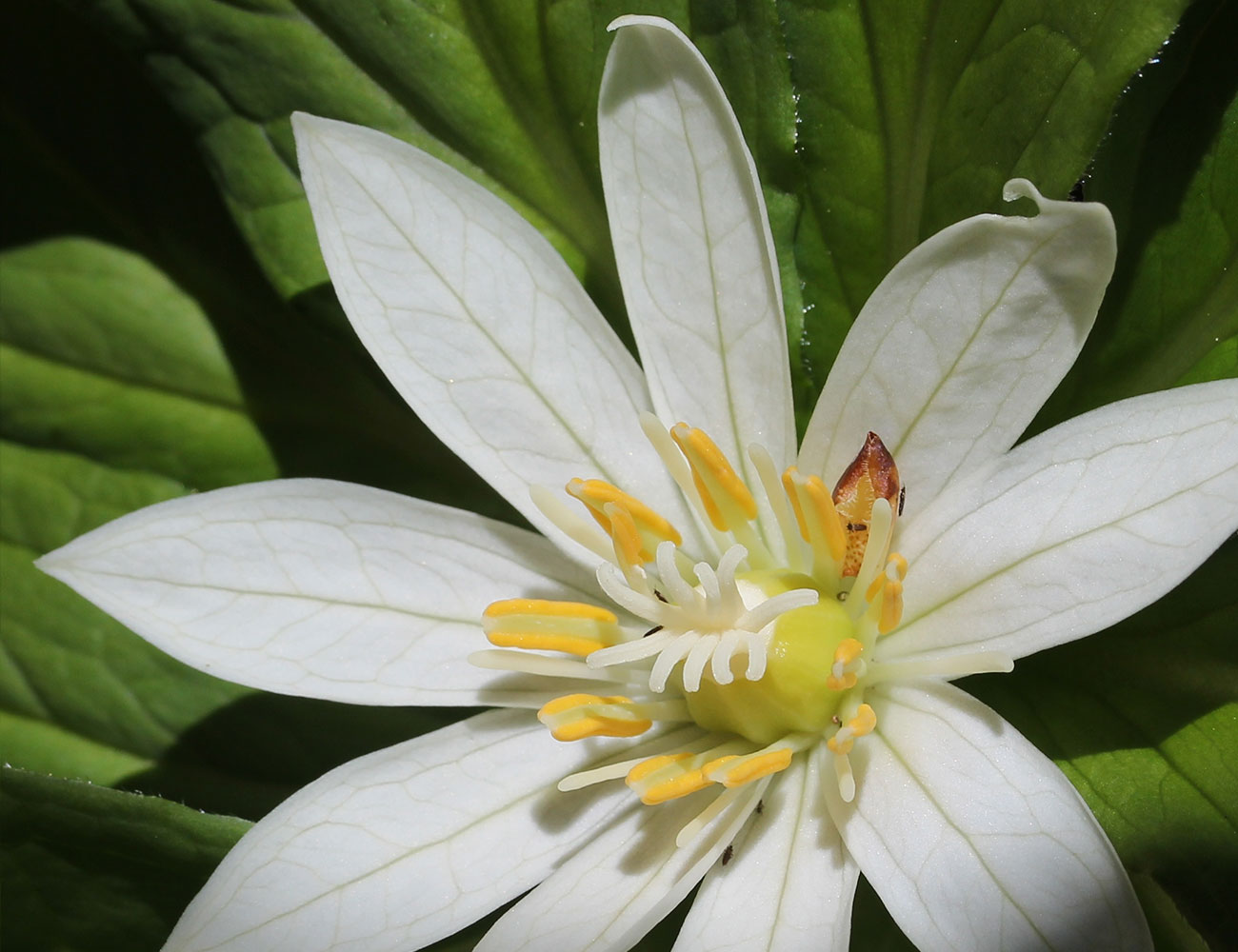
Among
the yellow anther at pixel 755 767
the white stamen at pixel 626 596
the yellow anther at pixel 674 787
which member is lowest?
the yellow anther at pixel 755 767

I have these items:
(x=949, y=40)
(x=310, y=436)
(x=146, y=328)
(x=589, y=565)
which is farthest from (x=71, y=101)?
(x=949, y=40)

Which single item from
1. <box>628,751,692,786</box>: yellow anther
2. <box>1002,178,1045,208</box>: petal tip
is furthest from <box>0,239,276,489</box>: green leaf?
<box>1002,178,1045,208</box>: petal tip

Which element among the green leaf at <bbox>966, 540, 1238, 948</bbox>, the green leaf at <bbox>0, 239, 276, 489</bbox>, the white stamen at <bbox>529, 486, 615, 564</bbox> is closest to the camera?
the green leaf at <bbox>966, 540, 1238, 948</bbox>

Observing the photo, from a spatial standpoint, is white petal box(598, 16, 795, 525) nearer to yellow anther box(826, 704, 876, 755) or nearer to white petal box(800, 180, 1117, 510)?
white petal box(800, 180, 1117, 510)

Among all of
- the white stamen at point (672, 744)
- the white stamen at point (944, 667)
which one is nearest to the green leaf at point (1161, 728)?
the white stamen at point (944, 667)

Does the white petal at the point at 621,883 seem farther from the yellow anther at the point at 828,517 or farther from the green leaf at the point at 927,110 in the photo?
the green leaf at the point at 927,110

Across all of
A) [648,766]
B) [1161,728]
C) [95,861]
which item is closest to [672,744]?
[648,766]

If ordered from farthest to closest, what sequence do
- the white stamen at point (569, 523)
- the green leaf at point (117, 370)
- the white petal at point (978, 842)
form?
the green leaf at point (117, 370), the white stamen at point (569, 523), the white petal at point (978, 842)
